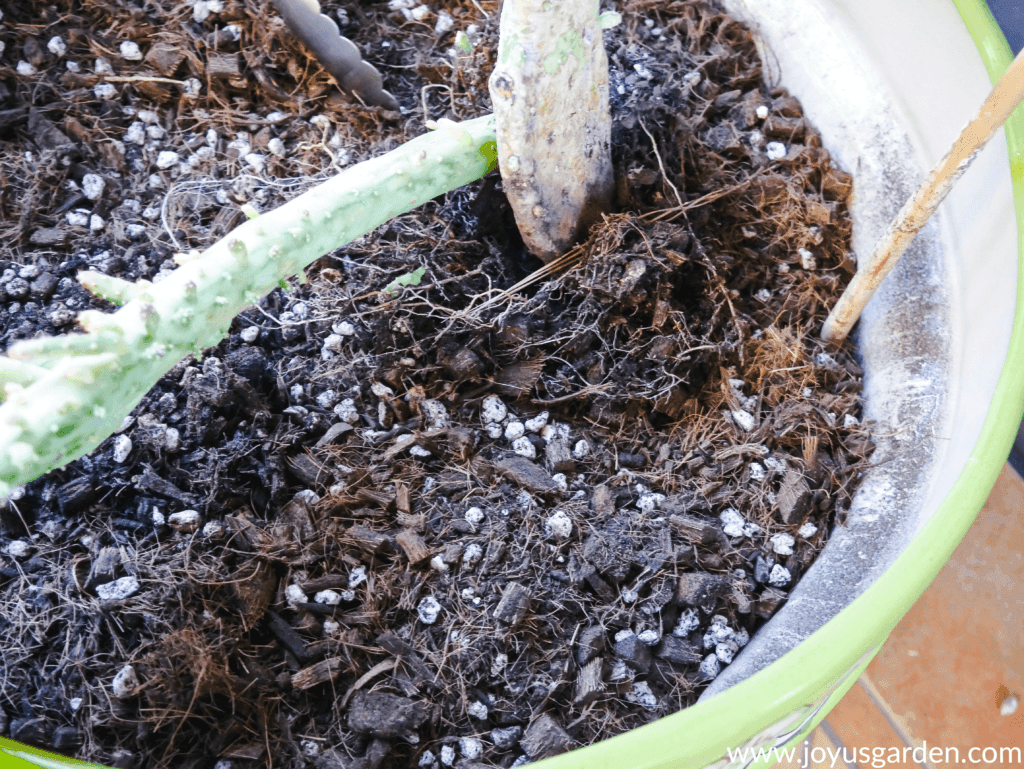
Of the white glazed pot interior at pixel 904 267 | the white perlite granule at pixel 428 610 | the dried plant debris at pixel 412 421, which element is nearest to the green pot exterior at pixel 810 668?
the white glazed pot interior at pixel 904 267

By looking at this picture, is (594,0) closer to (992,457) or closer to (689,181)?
(689,181)

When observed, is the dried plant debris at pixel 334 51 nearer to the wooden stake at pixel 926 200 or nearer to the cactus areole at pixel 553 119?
the cactus areole at pixel 553 119

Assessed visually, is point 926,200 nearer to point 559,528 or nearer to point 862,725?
point 559,528

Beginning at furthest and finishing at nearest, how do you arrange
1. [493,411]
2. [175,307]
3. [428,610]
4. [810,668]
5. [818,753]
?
[818,753] → [493,411] → [428,610] → [175,307] → [810,668]

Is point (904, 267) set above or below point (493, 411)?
above

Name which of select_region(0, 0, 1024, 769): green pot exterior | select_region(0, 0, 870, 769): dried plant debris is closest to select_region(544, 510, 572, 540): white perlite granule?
select_region(0, 0, 870, 769): dried plant debris

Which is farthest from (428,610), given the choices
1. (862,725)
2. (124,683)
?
(862,725)

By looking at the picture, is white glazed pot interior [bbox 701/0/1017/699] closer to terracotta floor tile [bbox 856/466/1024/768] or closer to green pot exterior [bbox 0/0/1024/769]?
green pot exterior [bbox 0/0/1024/769]
